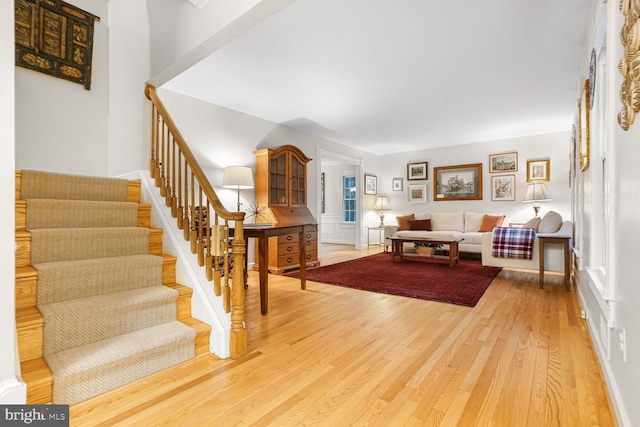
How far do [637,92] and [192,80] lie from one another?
383cm

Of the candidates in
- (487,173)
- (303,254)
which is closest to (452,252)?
(487,173)

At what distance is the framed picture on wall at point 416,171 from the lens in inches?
294

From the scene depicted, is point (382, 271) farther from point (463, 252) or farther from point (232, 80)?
point (232, 80)

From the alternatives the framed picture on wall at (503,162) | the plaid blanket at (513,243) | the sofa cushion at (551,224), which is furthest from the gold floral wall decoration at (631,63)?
the framed picture on wall at (503,162)

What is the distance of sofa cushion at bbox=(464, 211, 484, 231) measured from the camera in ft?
21.0

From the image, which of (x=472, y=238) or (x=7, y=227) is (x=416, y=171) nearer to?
(x=472, y=238)

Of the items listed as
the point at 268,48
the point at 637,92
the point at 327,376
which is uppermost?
the point at 268,48

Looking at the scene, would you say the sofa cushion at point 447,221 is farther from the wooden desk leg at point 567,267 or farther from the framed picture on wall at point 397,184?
the wooden desk leg at point 567,267

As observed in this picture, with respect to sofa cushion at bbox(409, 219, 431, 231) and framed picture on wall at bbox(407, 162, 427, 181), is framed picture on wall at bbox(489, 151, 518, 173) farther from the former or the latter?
sofa cushion at bbox(409, 219, 431, 231)

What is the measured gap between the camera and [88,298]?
5.92 feet

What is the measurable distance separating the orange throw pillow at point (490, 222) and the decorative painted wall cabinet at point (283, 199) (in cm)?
351

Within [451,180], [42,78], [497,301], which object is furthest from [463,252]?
[42,78]

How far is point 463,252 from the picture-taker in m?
6.08

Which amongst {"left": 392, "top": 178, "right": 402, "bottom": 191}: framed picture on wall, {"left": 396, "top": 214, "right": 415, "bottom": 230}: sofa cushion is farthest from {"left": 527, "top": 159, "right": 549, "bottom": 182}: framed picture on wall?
{"left": 392, "top": 178, "right": 402, "bottom": 191}: framed picture on wall
